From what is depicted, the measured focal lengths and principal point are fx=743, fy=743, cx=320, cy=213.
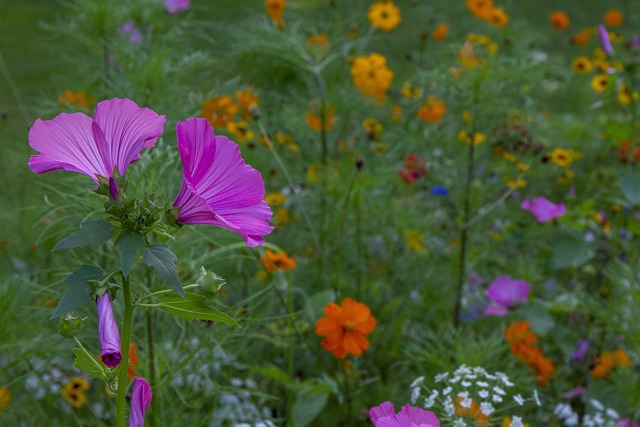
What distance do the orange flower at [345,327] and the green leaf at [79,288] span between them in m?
0.63

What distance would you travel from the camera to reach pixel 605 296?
5.87 feet

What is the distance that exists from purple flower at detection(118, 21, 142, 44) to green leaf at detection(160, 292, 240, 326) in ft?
4.20

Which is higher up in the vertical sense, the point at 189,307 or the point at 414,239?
the point at 189,307

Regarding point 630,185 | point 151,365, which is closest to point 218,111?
point 151,365

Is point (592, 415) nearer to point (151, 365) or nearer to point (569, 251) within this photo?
point (569, 251)

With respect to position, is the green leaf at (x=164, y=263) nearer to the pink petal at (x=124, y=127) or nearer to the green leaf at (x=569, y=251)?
the pink petal at (x=124, y=127)

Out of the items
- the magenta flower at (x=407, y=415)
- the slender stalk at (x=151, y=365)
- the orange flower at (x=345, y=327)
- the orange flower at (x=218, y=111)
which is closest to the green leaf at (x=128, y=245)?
the magenta flower at (x=407, y=415)

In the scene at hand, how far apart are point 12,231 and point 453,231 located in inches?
44.1

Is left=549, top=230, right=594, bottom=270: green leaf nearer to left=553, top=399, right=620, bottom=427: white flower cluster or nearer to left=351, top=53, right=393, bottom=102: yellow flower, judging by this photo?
left=553, top=399, right=620, bottom=427: white flower cluster

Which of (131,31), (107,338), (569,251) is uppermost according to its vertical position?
(107,338)

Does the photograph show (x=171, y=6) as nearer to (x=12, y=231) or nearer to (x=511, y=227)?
(x=12, y=231)

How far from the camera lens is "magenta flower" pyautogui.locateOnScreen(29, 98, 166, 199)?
1.76 ft

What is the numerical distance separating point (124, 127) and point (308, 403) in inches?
34.6

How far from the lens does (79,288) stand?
54cm
